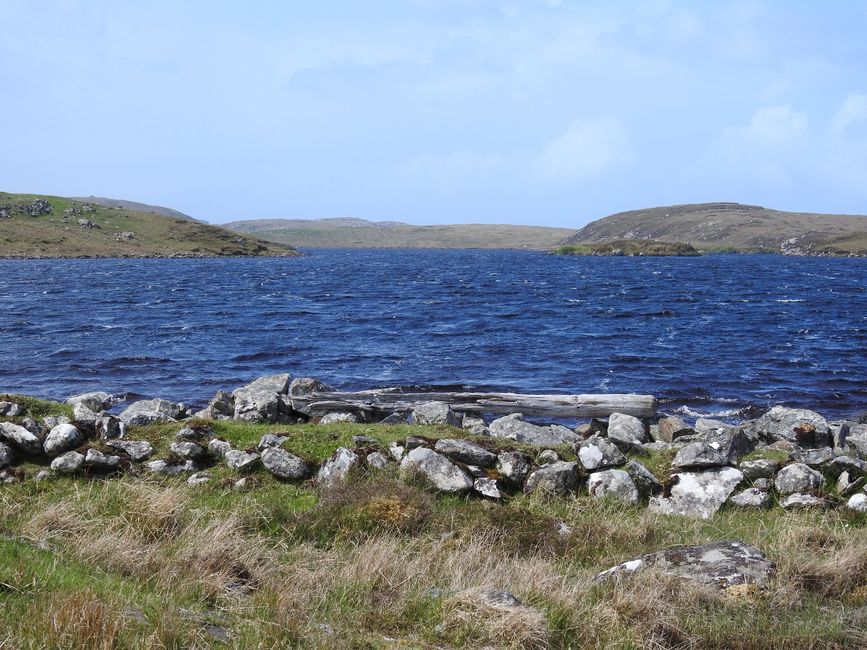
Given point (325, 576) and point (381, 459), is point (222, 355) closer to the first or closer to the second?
point (381, 459)

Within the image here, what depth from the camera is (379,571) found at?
8.67m

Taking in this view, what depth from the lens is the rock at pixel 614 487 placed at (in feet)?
41.8

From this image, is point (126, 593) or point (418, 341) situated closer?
point (126, 593)

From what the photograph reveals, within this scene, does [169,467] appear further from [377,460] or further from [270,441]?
[377,460]

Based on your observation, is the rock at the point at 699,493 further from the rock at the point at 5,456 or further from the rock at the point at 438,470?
the rock at the point at 5,456

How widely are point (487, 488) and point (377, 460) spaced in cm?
204

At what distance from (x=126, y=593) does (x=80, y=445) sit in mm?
7264

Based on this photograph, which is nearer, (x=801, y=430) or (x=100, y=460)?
(x=100, y=460)

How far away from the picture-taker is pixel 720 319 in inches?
2120

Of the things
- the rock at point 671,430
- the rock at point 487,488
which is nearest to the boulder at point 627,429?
the rock at point 671,430

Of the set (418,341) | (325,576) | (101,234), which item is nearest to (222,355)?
(418,341)

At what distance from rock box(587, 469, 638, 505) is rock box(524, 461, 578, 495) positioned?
0.34m

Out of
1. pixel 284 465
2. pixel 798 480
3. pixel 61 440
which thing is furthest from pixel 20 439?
pixel 798 480

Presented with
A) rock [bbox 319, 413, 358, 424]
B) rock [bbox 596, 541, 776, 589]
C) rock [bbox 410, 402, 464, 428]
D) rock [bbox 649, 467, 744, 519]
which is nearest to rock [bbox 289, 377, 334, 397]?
rock [bbox 319, 413, 358, 424]
